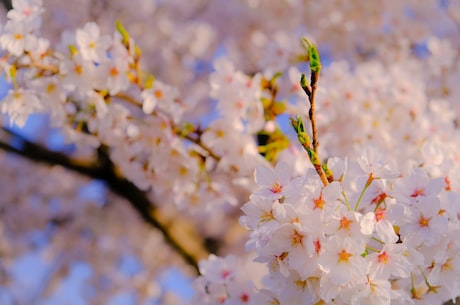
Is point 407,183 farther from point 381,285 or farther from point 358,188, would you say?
point 381,285

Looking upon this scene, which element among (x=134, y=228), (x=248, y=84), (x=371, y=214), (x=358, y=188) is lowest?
(x=371, y=214)

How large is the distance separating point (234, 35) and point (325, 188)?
5.89 m

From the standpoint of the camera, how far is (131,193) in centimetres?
423

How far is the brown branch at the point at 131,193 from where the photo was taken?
3.96m

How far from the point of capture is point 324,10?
17.7ft

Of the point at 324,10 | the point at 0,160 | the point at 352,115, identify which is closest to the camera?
the point at 352,115

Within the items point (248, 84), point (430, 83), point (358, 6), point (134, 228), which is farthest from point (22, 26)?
point (134, 228)

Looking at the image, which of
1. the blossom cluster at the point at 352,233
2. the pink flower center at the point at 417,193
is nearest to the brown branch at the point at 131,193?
the blossom cluster at the point at 352,233

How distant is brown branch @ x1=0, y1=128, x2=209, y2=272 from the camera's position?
3.96m

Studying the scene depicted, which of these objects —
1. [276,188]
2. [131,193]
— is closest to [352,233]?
[276,188]

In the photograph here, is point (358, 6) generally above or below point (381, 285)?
above

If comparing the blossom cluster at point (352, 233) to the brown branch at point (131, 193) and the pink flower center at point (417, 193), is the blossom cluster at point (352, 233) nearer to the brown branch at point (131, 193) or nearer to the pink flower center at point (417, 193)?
the pink flower center at point (417, 193)

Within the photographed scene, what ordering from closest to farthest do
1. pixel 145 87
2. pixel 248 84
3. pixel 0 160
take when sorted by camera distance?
pixel 145 87 → pixel 248 84 → pixel 0 160

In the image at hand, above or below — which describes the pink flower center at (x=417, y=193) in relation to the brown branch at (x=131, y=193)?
below
